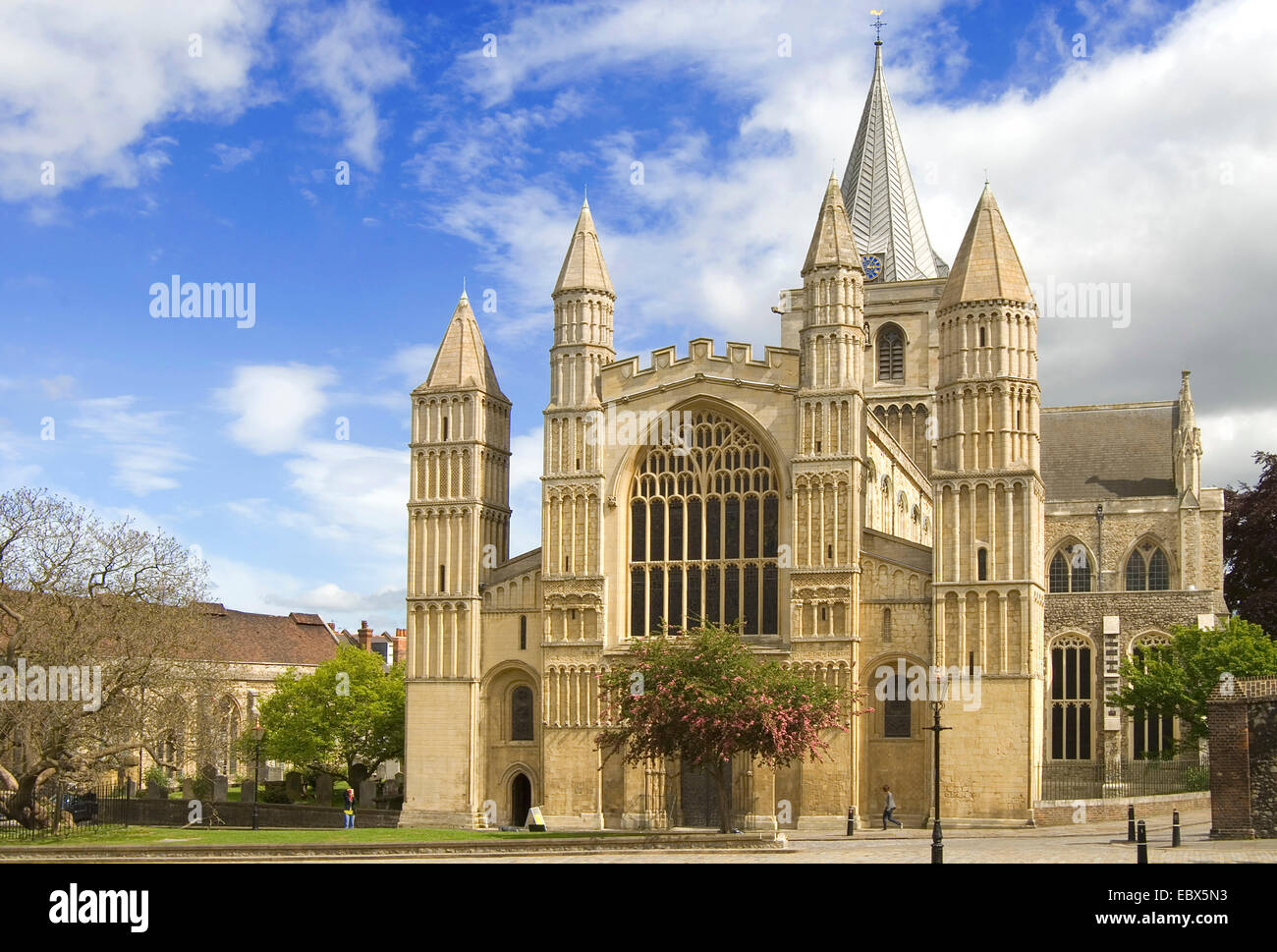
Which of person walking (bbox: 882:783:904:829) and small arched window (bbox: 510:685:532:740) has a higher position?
small arched window (bbox: 510:685:532:740)

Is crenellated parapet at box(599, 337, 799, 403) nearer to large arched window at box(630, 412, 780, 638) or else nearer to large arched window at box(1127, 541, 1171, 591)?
large arched window at box(630, 412, 780, 638)

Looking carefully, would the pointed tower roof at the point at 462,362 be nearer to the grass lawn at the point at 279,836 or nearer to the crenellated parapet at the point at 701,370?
the crenellated parapet at the point at 701,370

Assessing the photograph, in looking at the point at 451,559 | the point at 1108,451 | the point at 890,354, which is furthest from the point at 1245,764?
the point at 1108,451

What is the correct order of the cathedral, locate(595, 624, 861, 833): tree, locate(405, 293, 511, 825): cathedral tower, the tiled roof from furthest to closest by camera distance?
the tiled roof → locate(405, 293, 511, 825): cathedral tower → the cathedral → locate(595, 624, 861, 833): tree

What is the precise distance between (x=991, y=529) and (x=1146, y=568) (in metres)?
23.7

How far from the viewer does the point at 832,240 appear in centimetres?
4609

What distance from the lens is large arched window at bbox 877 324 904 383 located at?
6362cm

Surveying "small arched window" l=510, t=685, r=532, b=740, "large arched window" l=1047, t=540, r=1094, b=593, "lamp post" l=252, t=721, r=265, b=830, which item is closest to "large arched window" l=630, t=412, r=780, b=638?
"small arched window" l=510, t=685, r=532, b=740

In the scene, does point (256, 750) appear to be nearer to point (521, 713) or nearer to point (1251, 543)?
point (521, 713)

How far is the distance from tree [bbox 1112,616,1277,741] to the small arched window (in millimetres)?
21053

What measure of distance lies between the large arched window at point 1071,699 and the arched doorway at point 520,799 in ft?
70.6
